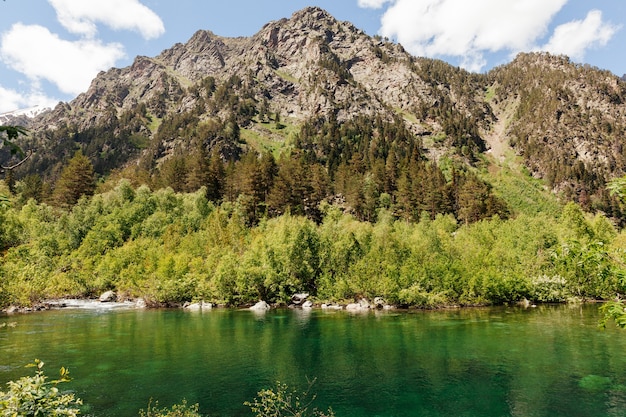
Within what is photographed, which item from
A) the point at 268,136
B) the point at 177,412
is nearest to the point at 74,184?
the point at 268,136

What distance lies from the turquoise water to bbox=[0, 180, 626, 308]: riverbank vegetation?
14451 mm

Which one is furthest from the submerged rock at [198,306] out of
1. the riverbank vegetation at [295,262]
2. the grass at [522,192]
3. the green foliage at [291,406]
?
the grass at [522,192]

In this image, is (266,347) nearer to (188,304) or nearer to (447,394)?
(447,394)

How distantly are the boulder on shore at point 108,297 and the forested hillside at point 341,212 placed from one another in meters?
1.57

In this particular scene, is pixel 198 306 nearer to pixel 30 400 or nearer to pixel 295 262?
pixel 295 262

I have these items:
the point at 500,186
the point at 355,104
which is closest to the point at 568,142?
the point at 500,186

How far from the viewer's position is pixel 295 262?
72.0 m

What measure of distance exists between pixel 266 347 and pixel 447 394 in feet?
57.7

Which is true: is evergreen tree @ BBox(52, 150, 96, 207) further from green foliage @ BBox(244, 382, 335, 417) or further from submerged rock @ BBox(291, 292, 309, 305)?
green foliage @ BBox(244, 382, 335, 417)

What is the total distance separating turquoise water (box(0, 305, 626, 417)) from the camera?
23.4 metres

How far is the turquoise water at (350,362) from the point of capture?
23438mm

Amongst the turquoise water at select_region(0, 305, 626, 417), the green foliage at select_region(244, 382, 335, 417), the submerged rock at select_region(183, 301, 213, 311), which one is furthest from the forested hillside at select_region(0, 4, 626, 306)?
the green foliage at select_region(244, 382, 335, 417)

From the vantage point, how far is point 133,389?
25766mm

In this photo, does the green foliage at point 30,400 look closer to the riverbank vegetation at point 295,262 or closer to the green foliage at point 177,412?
the green foliage at point 177,412
